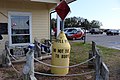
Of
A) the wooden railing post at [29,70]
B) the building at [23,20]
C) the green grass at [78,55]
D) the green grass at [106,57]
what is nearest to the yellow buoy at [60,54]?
the green grass at [106,57]

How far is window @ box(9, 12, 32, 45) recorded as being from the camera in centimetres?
1152

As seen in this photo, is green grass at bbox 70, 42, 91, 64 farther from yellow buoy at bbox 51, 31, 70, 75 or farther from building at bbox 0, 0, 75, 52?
yellow buoy at bbox 51, 31, 70, 75

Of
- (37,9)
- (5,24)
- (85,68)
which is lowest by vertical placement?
(85,68)

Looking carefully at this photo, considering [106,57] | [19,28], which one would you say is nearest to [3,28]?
[19,28]

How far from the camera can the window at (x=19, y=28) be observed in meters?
11.5

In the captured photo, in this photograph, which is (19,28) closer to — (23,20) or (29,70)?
(23,20)

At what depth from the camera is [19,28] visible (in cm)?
1188

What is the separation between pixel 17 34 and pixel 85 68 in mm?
4963

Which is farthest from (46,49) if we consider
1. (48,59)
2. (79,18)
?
(79,18)

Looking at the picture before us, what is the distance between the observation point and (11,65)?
8.60 m

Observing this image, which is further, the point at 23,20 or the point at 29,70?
the point at 23,20

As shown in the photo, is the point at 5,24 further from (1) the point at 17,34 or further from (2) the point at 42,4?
(2) the point at 42,4

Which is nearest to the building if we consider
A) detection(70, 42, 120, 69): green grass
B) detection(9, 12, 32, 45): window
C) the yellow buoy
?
detection(9, 12, 32, 45): window

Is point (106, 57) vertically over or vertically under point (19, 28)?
under
